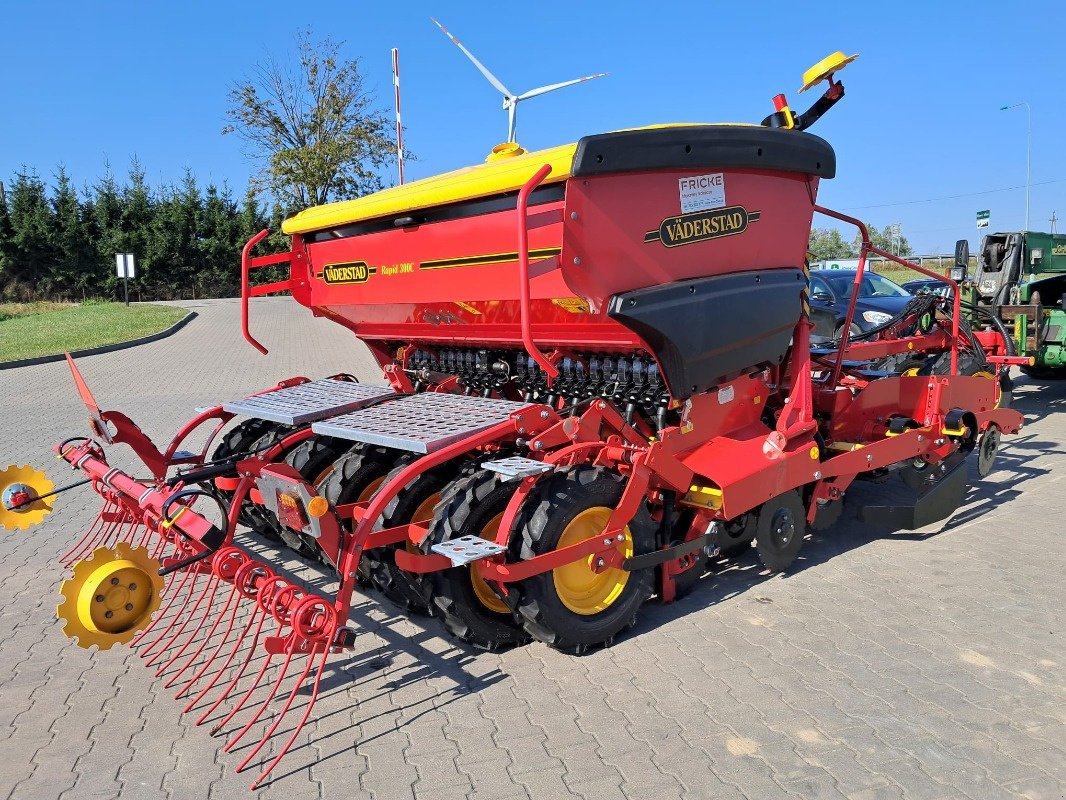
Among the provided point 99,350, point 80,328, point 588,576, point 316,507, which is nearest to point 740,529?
point 588,576

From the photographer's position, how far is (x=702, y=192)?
3.89 meters

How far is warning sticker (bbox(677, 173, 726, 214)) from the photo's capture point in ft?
12.5

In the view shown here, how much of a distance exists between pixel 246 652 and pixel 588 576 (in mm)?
1685

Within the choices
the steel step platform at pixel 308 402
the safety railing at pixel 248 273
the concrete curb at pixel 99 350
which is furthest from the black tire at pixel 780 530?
the concrete curb at pixel 99 350

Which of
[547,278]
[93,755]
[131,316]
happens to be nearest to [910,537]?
[547,278]

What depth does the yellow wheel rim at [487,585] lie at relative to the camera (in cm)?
386

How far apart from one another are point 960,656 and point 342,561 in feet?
9.37

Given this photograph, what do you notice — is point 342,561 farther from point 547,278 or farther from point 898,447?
point 898,447

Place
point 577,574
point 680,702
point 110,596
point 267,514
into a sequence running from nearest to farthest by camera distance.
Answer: point 110,596 < point 680,702 < point 577,574 < point 267,514

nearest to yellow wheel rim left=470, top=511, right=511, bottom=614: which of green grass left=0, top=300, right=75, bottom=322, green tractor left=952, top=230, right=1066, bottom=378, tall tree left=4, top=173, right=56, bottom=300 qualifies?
green tractor left=952, top=230, right=1066, bottom=378

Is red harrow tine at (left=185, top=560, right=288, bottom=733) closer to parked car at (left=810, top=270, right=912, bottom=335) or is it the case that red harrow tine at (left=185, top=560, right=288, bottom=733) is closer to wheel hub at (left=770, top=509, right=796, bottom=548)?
wheel hub at (left=770, top=509, right=796, bottom=548)

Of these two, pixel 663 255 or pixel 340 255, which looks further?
pixel 340 255

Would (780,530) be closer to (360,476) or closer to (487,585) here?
(487,585)

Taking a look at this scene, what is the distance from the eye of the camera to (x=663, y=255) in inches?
148
